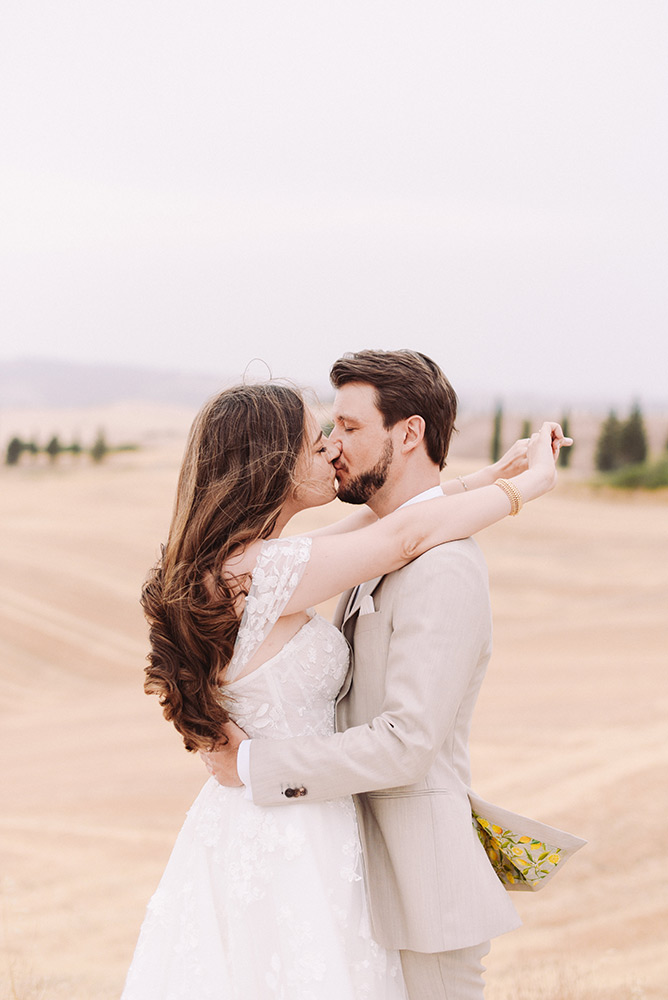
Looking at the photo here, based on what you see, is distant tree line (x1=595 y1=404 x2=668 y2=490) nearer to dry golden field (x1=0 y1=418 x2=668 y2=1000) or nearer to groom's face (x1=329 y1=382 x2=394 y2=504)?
dry golden field (x1=0 y1=418 x2=668 y2=1000)

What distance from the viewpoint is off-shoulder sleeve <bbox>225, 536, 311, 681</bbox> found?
7.39 feet

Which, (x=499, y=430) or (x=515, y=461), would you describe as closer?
(x=515, y=461)

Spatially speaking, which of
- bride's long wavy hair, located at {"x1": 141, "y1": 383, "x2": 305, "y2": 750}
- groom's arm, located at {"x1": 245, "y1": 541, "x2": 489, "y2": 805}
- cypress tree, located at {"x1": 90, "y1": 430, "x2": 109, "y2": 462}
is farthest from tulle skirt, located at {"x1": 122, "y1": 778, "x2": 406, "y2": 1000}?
cypress tree, located at {"x1": 90, "y1": 430, "x2": 109, "y2": 462}

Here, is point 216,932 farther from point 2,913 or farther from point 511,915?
point 2,913

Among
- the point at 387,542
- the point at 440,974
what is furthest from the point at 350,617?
the point at 440,974

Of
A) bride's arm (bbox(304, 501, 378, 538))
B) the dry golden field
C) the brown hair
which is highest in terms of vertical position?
the brown hair

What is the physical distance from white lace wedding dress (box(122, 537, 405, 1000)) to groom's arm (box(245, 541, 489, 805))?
0.35ft

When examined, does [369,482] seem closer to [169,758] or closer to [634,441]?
[169,758]

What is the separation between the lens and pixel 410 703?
7.03ft

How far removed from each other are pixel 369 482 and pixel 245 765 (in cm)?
80

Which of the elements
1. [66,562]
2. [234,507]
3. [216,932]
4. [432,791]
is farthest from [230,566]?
[66,562]

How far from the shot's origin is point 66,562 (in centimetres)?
1775

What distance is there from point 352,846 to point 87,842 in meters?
5.81

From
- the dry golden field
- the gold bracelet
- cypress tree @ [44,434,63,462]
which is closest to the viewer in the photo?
the gold bracelet
